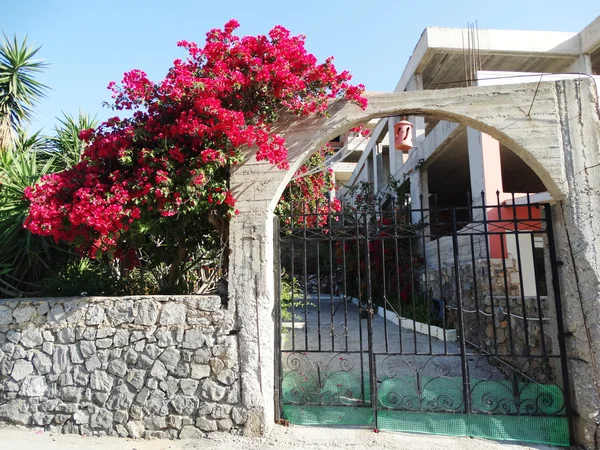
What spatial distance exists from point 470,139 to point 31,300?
28.9 feet

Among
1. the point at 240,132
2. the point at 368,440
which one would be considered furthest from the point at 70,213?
the point at 368,440

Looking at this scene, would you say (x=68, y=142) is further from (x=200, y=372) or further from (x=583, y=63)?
(x=583, y=63)

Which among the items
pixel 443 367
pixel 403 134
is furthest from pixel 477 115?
pixel 443 367

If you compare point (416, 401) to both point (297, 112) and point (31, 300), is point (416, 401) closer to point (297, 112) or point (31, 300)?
point (297, 112)

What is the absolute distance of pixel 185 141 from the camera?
4.32 m

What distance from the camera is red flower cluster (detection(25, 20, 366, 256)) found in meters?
4.03

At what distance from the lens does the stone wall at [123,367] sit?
4082 millimetres

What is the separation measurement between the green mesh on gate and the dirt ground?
12cm

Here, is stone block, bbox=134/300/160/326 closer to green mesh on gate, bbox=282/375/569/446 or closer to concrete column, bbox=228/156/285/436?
concrete column, bbox=228/156/285/436

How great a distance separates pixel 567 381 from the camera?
12.8 feet

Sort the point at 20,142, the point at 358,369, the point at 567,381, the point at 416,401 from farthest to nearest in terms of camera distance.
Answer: the point at 20,142
the point at 358,369
the point at 416,401
the point at 567,381

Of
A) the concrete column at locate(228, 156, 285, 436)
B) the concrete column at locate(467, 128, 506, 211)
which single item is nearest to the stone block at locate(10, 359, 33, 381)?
the concrete column at locate(228, 156, 285, 436)

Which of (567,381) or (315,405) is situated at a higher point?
(567,381)

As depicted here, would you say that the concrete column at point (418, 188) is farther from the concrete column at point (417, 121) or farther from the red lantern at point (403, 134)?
the red lantern at point (403, 134)
